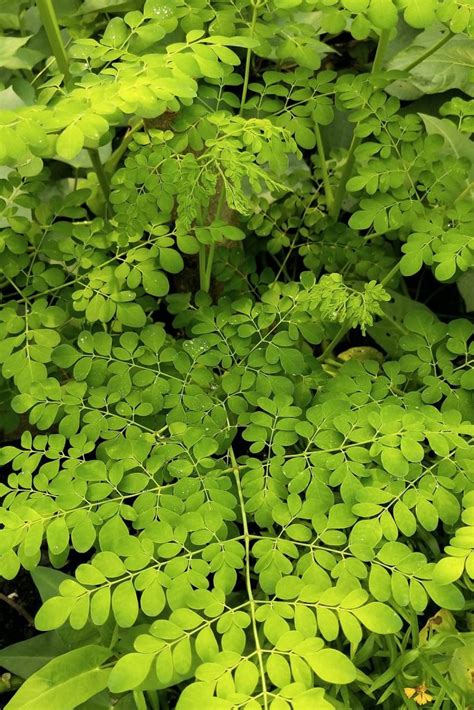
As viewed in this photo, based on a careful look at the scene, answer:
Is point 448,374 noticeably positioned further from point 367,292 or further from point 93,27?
point 93,27

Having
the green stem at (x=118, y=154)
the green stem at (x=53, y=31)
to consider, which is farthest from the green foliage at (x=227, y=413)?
the green stem at (x=118, y=154)

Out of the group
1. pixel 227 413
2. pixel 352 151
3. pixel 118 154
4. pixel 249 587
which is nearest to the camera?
pixel 249 587

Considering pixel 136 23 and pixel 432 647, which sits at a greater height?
pixel 136 23

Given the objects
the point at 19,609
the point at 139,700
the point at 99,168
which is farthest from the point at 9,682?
the point at 99,168

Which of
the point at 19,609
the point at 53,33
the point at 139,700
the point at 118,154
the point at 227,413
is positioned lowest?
the point at 19,609

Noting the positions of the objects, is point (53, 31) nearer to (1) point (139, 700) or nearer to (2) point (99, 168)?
(2) point (99, 168)

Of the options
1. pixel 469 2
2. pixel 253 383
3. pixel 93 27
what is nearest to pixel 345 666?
pixel 253 383

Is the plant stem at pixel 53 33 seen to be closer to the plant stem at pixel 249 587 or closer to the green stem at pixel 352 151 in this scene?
the green stem at pixel 352 151
